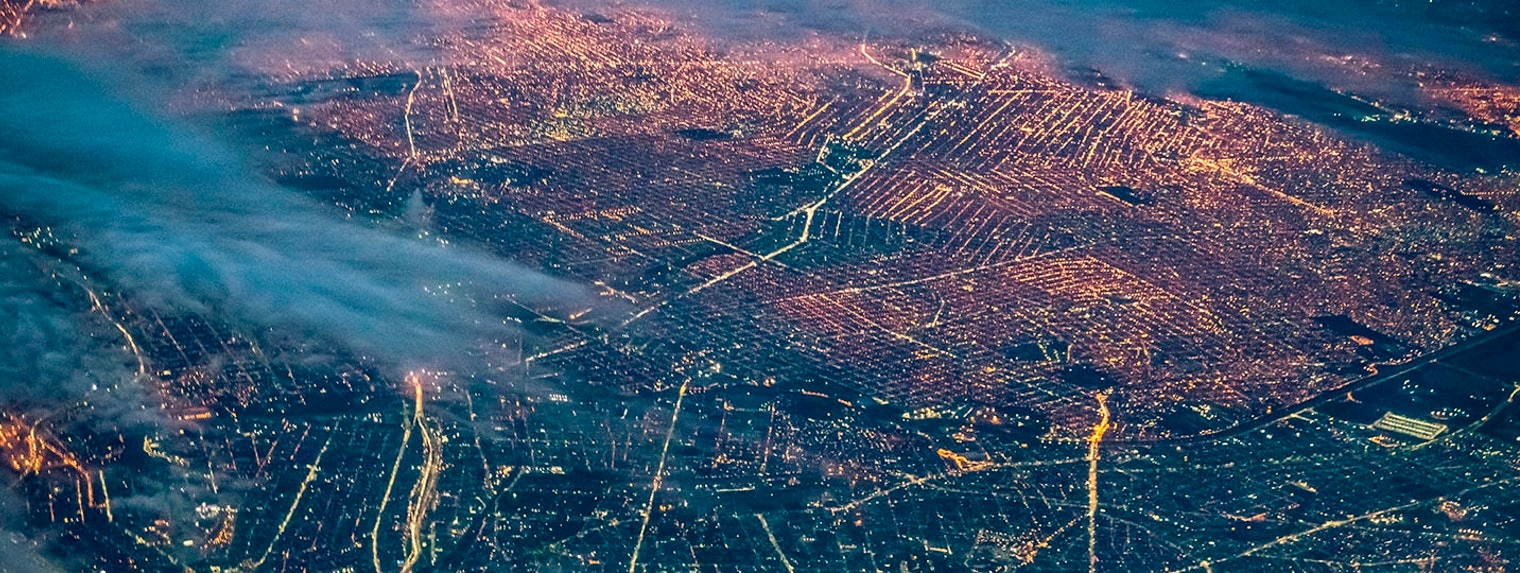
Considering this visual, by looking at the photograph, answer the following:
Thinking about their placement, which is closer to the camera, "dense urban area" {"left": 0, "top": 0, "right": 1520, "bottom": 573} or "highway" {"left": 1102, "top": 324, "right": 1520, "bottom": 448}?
"dense urban area" {"left": 0, "top": 0, "right": 1520, "bottom": 573}

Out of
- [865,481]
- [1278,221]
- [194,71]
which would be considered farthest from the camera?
[194,71]

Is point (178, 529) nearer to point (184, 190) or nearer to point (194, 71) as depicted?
point (184, 190)

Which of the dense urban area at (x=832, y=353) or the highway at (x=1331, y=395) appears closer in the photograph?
the dense urban area at (x=832, y=353)

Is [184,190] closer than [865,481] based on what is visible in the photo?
No

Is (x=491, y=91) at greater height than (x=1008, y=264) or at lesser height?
greater

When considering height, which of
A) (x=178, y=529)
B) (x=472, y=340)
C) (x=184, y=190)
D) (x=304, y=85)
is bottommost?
(x=178, y=529)

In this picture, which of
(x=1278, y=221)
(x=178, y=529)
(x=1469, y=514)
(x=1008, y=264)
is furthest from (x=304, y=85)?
(x=1469, y=514)

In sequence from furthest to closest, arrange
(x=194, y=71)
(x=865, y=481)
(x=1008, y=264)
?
(x=194, y=71)
(x=1008, y=264)
(x=865, y=481)

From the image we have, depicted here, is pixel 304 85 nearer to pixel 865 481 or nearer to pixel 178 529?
pixel 178 529

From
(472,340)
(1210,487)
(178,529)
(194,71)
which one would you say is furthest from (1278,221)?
(194,71)
